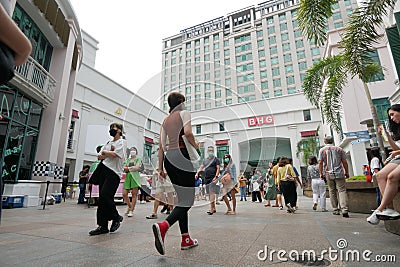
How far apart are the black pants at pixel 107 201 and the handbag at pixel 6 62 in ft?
7.61

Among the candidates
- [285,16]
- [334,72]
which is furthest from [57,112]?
[285,16]

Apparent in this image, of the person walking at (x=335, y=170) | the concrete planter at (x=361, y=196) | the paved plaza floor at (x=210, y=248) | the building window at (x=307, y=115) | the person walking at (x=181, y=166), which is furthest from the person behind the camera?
the building window at (x=307, y=115)

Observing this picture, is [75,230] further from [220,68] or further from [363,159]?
[363,159]

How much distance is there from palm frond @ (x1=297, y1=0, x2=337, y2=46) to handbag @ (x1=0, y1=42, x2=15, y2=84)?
22.2 feet

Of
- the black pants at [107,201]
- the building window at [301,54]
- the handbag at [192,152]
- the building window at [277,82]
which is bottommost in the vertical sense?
the black pants at [107,201]

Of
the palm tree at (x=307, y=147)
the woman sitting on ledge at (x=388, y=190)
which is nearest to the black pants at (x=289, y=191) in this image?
the woman sitting on ledge at (x=388, y=190)

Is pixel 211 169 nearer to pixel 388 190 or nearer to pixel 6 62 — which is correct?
pixel 388 190

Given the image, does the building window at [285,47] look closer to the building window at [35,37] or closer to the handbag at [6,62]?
the building window at [35,37]

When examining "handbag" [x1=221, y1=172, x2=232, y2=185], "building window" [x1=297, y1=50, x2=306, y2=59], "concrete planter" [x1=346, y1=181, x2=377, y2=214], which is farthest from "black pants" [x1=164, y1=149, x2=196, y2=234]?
"building window" [x1=297, y1=50, x2=306, y2=59]

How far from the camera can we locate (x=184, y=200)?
82.0 inches

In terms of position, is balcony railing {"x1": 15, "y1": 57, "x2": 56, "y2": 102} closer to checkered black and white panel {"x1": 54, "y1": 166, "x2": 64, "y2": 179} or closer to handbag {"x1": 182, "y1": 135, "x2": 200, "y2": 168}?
checkered black and white panel {"x1": 54, "y1": 166, "x2": 64, "y2": 179}

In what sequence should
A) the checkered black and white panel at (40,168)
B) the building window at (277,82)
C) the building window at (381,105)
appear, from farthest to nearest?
the building window at (277,82)
the building window at (381,105)
the checkered black and white panel at (40,168)

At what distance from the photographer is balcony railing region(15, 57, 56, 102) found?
23.5ft

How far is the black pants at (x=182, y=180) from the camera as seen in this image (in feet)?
6.82
